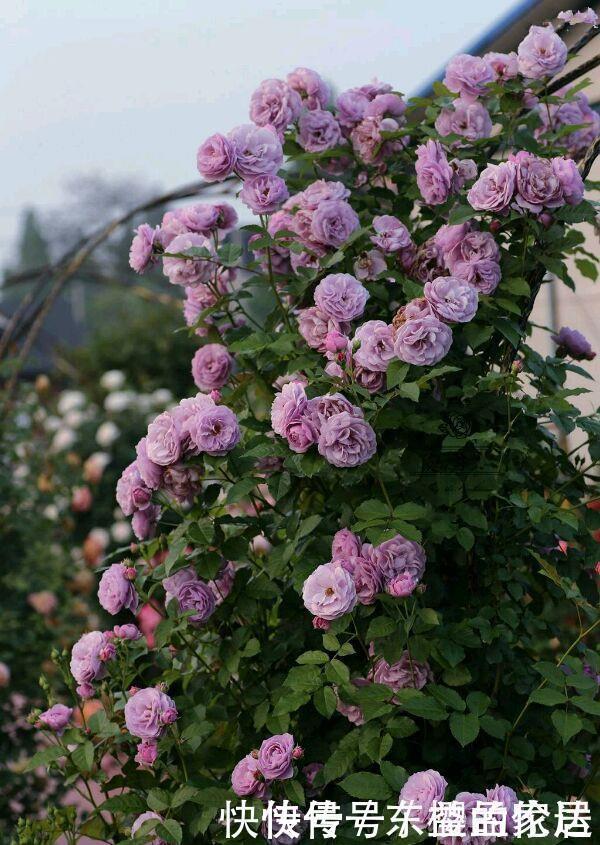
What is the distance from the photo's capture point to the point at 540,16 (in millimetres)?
3270

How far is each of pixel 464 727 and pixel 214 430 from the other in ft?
1.87

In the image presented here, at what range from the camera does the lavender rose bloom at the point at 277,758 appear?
55.9 inches

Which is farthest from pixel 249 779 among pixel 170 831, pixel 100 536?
pixel 100 536

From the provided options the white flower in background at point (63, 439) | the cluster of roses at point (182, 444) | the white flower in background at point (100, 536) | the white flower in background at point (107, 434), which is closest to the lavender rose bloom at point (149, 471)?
the cluster of roses at point (182, 444)

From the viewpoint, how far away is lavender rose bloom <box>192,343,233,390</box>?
1778mm

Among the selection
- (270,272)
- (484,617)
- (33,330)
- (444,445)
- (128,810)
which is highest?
(270,272)

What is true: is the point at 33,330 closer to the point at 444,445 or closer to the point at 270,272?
the point at 270,272

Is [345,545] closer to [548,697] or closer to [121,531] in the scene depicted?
[548,697]

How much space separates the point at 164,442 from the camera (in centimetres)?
148

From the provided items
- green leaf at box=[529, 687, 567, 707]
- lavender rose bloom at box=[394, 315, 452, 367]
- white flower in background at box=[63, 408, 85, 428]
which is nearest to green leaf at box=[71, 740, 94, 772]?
green leaf at box=[529, 687, 567, 707]

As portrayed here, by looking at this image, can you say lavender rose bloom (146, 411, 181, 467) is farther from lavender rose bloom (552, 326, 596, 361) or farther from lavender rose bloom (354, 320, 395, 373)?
lavender rose bloom (552, 326, 596, 361)

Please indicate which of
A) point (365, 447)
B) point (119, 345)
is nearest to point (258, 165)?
point (365, 447)

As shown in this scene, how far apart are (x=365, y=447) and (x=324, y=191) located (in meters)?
0.52

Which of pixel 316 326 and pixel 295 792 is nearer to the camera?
pixel 295 792
